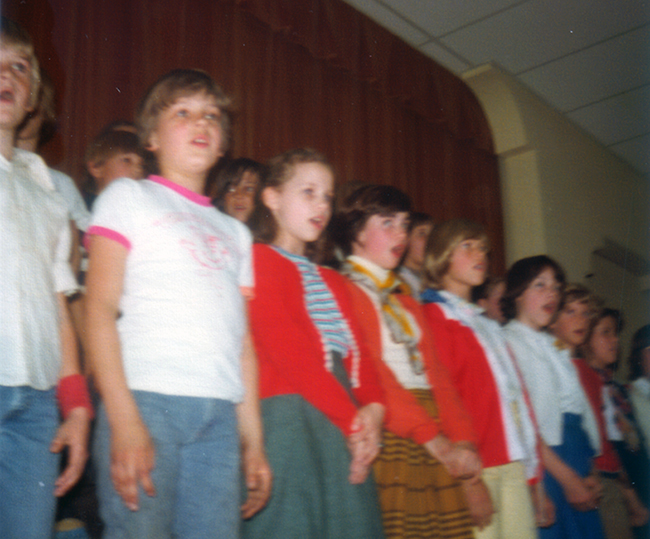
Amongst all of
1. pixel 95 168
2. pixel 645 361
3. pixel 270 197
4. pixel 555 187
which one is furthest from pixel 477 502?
pixel 555 187

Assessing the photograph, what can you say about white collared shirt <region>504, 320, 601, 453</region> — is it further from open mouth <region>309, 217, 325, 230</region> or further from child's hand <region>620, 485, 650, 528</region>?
open mouth <region>309, 217, 325, 230</region>

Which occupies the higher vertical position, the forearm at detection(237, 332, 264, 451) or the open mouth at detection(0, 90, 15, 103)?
the open mouth at detection(0, 90, 15, 103)

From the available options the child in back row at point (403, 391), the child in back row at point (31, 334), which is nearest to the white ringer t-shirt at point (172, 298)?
the child in back row at point (31, 334)

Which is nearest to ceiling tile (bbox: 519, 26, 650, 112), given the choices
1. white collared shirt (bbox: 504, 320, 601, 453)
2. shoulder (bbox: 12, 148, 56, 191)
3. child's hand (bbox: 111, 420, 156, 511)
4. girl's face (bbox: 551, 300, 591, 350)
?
girl's face (bbox: 551, 300, 591, 350)

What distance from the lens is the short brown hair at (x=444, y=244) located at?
2.21 metres

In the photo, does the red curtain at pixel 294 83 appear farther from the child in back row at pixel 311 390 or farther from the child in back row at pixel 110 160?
the child in back row at pixel 311 390

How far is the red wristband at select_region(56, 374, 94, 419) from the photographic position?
1.20m

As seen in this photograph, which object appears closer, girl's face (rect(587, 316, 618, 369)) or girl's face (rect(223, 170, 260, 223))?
girl's face (rect(223, 170, 260, 223))

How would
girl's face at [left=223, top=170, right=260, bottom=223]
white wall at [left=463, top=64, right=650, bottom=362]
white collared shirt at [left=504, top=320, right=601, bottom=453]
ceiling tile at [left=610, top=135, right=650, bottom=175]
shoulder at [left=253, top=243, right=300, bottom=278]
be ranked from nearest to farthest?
shoulder at [left=253, top=243, right=300, bottom=278] < girl's face at [left=223, top=170, right=260, bottom=223] < white collared shirt at [left=504, top=320, right=601, bottom=453] < white wall at [left=463, top=64, right=650, bottom=362] < ceiling tile at [left=610, top=135, right=650, bottom=175]

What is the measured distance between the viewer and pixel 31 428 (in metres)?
1.08

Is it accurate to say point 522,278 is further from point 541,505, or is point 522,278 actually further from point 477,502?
point 477,502

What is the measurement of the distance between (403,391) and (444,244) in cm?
69

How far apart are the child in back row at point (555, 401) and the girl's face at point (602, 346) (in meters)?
0.64

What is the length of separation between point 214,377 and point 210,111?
59cm
